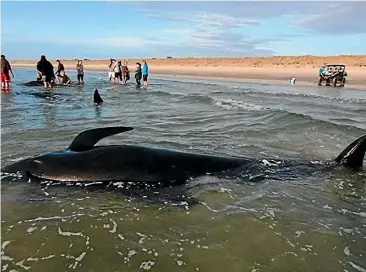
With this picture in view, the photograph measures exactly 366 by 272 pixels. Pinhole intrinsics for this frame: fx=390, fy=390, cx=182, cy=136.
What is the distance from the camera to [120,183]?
586cm

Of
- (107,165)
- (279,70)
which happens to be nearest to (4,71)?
(107,165)

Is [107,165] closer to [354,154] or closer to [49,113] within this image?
[354,154]

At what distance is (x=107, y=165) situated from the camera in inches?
234

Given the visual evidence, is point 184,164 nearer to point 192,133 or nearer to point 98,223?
point 98,223

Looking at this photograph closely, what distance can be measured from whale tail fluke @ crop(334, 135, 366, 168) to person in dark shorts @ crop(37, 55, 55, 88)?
21485 mm

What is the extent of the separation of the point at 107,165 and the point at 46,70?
72.5ft

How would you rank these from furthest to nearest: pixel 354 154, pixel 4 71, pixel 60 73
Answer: pixel 60 73, pixel 4 71, pixel 354 154

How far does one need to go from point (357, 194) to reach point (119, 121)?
8919mm

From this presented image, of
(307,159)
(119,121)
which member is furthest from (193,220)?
(119,121)

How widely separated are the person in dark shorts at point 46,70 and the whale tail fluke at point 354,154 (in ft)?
70.5

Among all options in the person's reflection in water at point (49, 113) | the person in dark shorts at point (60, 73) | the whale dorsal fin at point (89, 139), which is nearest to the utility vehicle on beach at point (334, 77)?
the person in dark shorts at point (60, 73)

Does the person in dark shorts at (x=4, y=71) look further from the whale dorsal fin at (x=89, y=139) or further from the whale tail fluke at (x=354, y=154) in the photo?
the whale tail fluke at (x=354, y=154)

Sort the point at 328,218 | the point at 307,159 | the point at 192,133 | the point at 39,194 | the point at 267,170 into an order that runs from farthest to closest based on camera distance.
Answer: the point at 192,133, the point at 307,159, the point at 267,170, the point at 39,194, the point at 328,218

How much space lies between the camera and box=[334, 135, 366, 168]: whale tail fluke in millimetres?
6645
